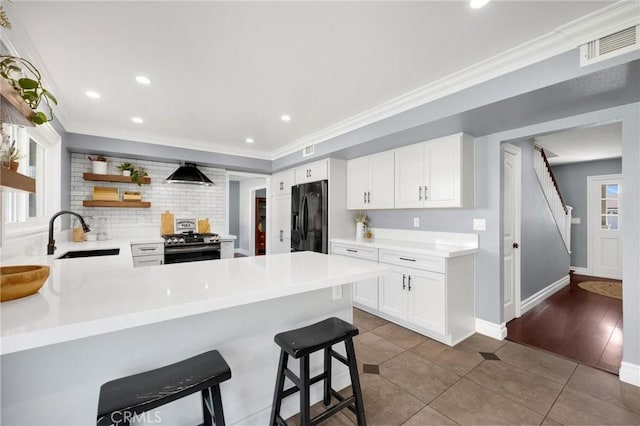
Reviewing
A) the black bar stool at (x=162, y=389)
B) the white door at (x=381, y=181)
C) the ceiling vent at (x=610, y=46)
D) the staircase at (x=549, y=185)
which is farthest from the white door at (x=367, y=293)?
the staircase at (x=549, y=185)

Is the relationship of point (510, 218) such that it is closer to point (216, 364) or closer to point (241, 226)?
point (216, 364)

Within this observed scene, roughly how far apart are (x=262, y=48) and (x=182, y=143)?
2.85 metres

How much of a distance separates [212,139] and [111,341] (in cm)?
356

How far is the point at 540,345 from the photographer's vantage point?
2.64 m

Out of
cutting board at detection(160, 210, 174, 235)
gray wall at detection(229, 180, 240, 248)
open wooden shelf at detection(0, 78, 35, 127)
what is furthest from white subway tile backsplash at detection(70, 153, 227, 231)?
gray wall at detection(229, 180, 240, 248)

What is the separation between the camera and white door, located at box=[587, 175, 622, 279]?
5.21 meters

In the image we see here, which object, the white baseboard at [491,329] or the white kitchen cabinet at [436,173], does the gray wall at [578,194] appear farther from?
the white kitchen cabinet at [436,173]

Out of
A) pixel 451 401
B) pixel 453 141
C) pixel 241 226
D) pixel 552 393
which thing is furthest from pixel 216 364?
pixel 241 226

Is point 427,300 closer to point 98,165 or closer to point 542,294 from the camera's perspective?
point 542,294

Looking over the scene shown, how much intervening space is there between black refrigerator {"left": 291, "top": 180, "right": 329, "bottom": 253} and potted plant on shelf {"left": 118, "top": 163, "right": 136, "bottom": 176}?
248 cm

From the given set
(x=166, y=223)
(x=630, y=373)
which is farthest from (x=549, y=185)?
(x=166, y=223)

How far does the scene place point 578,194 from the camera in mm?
5660

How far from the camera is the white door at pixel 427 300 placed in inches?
105

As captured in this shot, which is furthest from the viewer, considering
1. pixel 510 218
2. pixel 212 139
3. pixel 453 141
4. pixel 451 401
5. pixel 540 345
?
pixel 212 139
